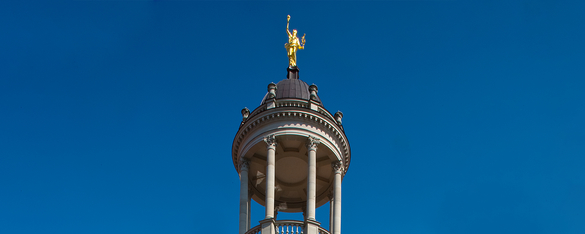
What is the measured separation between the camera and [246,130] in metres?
44.5

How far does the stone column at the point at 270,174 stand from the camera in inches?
1604

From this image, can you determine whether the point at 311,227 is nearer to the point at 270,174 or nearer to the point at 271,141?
the point at 270,174

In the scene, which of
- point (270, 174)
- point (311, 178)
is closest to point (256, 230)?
point (270, 174)

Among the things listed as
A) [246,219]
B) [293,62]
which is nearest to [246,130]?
[246,219]

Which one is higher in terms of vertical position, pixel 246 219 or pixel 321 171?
Answer: pixel 321 171

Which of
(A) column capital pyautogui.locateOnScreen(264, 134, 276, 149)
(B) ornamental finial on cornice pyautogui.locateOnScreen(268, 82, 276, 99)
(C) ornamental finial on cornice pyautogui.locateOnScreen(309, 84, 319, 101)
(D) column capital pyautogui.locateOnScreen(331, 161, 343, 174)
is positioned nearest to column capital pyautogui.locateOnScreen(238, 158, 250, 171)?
(A) column capital pyautogui.locateOnScreen(264, 134, 276, 149)

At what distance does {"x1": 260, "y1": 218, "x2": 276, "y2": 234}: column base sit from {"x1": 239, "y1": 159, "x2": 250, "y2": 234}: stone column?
244cm

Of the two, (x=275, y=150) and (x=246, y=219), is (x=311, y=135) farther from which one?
(x=246, y=219)

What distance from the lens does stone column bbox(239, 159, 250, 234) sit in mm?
42531

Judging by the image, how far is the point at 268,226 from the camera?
39781 mm

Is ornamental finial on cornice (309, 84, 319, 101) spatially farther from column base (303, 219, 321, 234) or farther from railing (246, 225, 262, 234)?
railing (246, 225, 262, 234)

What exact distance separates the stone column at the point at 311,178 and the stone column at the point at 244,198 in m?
3.64

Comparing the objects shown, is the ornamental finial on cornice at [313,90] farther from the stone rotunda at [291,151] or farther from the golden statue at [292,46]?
the golden statue at [292,46]

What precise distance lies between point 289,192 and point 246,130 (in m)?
6.93
